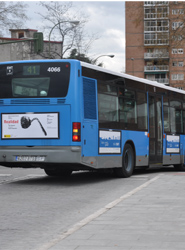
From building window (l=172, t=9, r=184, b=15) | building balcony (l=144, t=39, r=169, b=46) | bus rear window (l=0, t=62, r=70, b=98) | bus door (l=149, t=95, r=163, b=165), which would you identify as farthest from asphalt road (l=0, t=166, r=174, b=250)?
building balcony (l=144, t=39, r=169, b=46)

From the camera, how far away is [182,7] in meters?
29.0

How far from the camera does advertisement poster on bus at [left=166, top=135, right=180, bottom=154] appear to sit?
1855cm

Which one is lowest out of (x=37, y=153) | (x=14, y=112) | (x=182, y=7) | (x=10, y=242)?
(x=10, y=242)

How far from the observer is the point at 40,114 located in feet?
42.0

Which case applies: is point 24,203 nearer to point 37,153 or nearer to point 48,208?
point 48,208

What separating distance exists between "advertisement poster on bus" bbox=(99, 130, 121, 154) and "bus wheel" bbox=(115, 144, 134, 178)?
0.56 metres

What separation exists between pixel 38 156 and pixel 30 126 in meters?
0.77

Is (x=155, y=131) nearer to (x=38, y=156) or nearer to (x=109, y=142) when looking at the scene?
(x=109, y=142)

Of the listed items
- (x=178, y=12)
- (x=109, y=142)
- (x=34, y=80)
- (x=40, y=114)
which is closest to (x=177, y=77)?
(x=178, y=12)

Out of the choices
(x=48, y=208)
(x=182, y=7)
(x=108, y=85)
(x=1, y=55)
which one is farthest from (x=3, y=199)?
(x=1, y=55)

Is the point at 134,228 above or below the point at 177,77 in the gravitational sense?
below

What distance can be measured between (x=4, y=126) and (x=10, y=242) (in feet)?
24.0

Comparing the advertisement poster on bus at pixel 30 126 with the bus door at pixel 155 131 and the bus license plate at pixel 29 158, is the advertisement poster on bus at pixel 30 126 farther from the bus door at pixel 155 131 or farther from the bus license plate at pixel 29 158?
the bus door at pixel 155 131

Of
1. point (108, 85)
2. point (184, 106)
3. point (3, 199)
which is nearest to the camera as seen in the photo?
point (3, 199)
